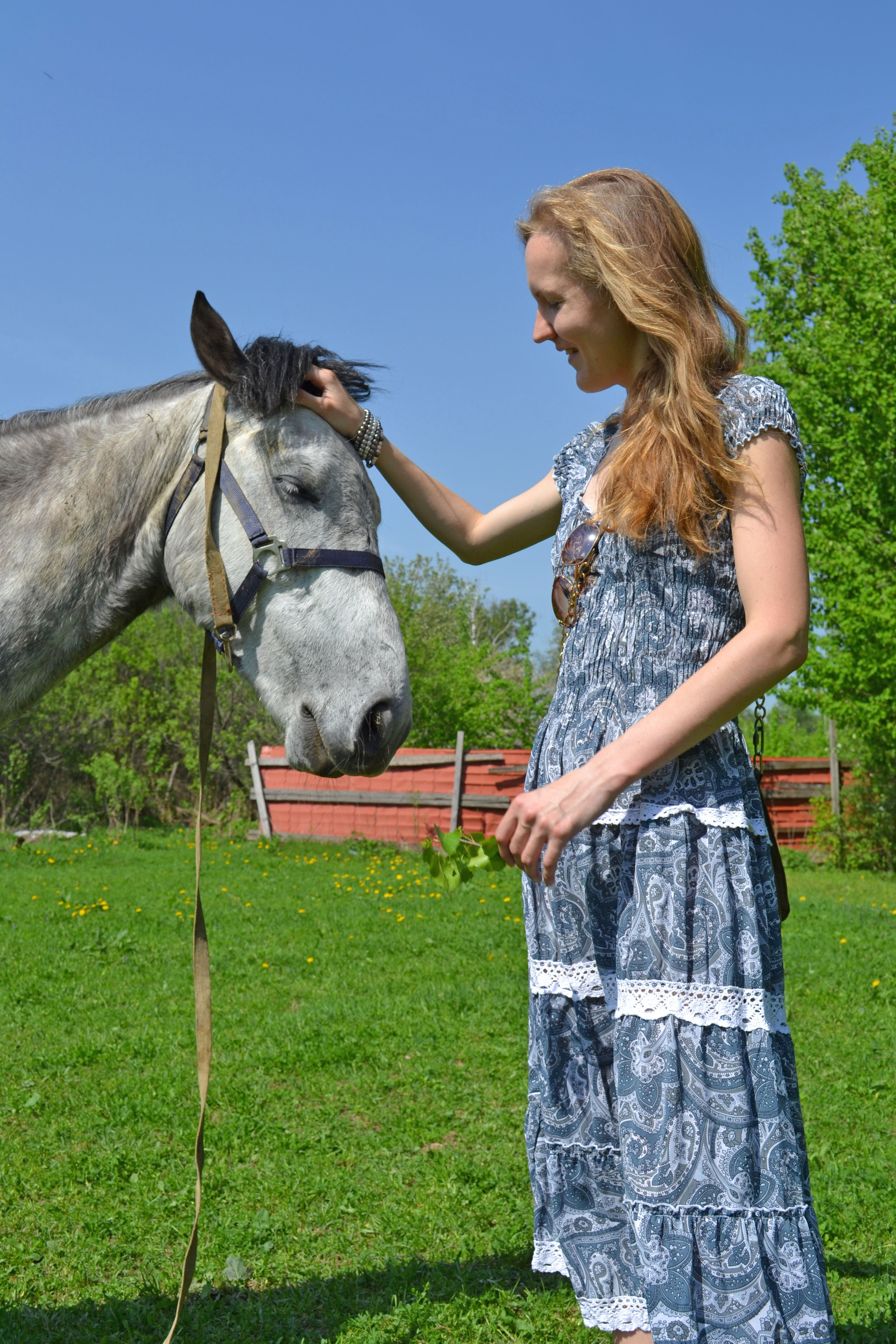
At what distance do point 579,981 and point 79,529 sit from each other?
54.8 inches

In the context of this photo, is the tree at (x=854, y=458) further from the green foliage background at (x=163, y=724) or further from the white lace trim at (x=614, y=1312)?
the white lace trim at (x=614, y=1312)

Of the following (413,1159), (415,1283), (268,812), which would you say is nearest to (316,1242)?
(415,1283)

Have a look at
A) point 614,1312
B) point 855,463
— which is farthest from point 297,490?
point 855,463

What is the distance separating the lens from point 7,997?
6.38 meters

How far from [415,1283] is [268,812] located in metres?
13.6

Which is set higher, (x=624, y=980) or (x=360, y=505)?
(x=360, y=505)

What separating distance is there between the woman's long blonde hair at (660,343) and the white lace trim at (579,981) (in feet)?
2.59

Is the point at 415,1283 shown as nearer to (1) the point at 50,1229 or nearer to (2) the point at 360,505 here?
(1) the point at 50,1229

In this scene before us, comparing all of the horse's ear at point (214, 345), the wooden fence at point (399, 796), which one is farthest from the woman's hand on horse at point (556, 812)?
the wooden fence at point (399, 796)

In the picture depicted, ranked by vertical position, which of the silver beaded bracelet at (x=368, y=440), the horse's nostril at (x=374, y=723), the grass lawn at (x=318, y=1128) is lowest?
the grass lawn at (x=318, y=1128)

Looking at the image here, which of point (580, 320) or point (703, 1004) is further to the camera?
point (580, 320)

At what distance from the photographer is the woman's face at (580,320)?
181 centimetres

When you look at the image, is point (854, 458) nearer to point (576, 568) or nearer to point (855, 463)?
point (855, 463)

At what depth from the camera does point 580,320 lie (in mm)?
1816
